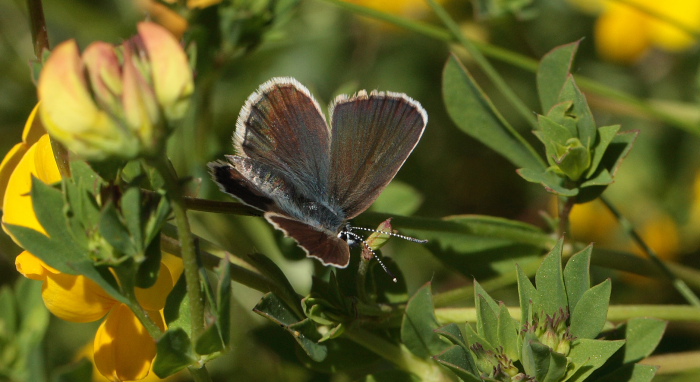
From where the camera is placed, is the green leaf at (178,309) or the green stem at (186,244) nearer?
the green stem at (186,244)

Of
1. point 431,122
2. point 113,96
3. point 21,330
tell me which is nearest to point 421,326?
point 113,96

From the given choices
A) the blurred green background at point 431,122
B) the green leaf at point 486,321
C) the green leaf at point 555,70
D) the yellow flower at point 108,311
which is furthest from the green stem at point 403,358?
the blurred green background at point 431,122

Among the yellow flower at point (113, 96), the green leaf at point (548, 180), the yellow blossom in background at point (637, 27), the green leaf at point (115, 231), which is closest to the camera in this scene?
the yellow flower at point (113, 96)

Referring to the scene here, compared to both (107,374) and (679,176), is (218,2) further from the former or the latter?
(679,176)

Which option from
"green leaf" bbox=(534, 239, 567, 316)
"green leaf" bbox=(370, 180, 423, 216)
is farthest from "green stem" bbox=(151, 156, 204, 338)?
"green leaf" bbox=(370, 180, 423, 216)

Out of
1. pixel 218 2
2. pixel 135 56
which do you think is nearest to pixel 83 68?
pixel 135 56

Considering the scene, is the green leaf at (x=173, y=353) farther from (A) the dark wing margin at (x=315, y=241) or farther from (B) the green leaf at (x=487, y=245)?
(B) the green leaf at (x=487, y=245)

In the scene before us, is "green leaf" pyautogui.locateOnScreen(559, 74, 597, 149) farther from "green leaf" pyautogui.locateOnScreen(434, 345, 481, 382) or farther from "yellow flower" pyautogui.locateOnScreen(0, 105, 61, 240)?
"yellow flower" pyautogui.locateOnScreen(0, 105, 61, 240)
